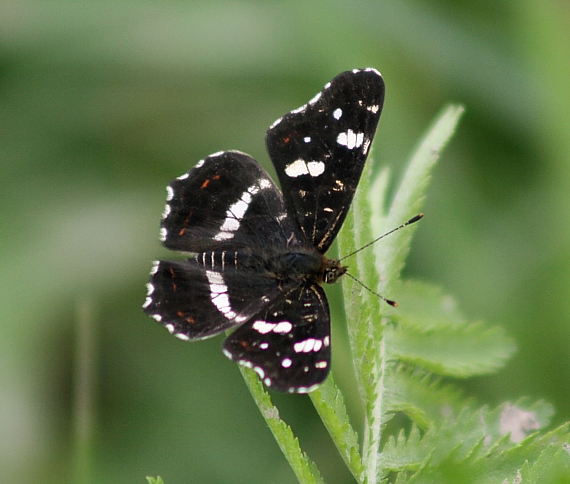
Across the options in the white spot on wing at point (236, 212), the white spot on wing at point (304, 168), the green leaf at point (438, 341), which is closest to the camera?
the green leaf at point (438, 341)

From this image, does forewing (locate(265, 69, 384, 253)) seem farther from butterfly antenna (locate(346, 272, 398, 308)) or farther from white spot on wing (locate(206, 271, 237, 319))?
butterfly antenna (locate(346, 272, 398, 308))

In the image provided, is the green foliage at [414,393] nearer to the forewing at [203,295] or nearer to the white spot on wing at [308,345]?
the white spot on wing at [308,345]

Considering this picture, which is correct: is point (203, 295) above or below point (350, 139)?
below

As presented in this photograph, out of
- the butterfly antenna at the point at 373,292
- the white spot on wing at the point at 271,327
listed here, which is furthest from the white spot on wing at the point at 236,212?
the butterfly antenna at the point at 373,292

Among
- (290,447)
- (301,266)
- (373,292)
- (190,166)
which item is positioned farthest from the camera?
(190,166)

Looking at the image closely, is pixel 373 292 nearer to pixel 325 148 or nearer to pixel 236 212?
pixel 325 148

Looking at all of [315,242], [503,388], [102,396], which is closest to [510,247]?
[503,388]

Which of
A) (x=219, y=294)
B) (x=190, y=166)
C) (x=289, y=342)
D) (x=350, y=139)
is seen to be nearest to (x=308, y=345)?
(x=289, y=342)

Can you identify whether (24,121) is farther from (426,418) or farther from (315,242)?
(426,418)
